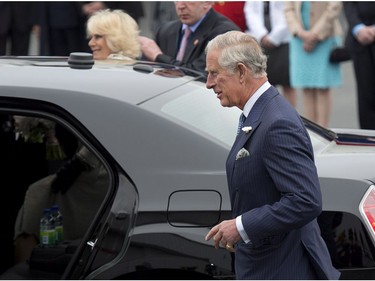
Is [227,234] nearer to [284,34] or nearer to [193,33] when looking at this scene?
[193,33]

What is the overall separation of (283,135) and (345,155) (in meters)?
0.91

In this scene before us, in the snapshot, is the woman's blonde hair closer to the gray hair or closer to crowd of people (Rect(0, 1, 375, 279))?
crowd of people (Rect(0, 1, 375, 279))

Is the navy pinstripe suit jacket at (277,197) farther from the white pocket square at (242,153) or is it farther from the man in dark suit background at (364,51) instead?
the man in dark suit background at (364,51)

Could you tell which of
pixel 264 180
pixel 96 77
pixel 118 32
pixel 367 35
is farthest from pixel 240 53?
pixel 367 35

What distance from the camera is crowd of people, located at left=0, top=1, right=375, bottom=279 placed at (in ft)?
11.5

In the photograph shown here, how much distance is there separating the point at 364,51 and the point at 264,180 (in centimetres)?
505

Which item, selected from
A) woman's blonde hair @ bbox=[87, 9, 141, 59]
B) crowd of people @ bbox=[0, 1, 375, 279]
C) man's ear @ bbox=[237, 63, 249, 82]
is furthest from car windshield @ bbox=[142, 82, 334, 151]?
woman's blonde hair @ bbox=[87, 9, 141, 59]

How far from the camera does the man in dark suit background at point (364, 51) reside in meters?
8.36

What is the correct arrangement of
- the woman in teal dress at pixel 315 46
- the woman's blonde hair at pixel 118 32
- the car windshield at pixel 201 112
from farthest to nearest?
1. the woman in teal dress at pixel 315 46
2. the woman's blonde hair at pixel 118 32
3. the car windshield at pixel 201 112

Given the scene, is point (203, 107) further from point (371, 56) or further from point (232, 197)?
point (371, 56)

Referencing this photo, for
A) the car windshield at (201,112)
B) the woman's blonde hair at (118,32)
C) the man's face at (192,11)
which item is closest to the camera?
the car windshield at (201,112)

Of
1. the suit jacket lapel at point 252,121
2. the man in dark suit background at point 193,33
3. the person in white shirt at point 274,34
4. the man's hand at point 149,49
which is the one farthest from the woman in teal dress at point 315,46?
the suit jacket lapel at point 252,121

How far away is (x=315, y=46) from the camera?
8875 millimetres

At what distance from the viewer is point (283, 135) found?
350cm
